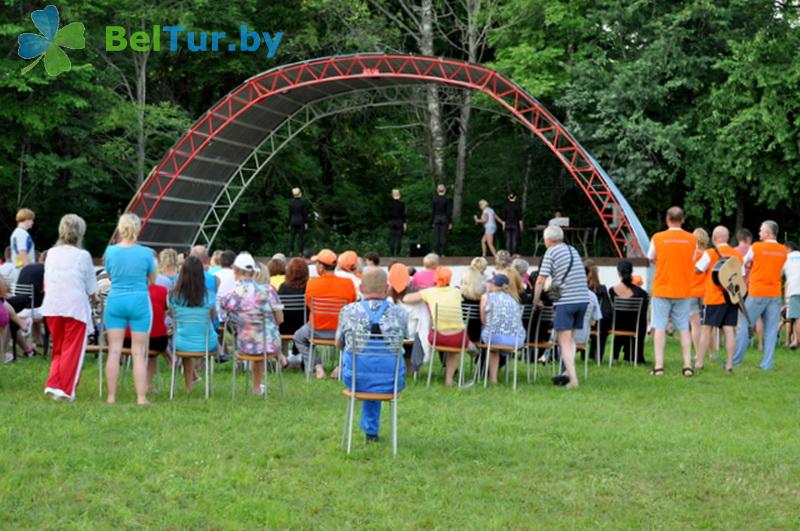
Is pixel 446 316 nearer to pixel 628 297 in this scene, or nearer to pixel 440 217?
pixel 628 297

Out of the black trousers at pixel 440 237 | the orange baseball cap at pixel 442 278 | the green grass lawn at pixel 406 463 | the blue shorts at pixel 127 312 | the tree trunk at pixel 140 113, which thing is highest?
the tree trunk at pixel 140 113

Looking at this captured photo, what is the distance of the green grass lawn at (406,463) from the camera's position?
646cm

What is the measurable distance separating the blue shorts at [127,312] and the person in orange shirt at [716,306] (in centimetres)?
716

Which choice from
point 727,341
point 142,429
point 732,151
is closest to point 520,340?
point 727,341

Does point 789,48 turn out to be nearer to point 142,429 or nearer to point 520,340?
point 520,340

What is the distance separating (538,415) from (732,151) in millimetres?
19285

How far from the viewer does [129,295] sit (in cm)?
968

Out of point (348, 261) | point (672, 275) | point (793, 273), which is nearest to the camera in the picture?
point (348, 261)

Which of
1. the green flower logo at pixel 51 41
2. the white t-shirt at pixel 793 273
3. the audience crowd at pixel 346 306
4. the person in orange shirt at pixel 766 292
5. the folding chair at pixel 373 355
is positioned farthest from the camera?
the green flower logo at pixel 51 41

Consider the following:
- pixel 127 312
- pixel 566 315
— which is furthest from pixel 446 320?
pixel 127 312

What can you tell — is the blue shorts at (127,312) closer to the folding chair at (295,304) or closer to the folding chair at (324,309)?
the folding chair at (324,309)

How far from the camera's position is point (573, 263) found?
11.9m

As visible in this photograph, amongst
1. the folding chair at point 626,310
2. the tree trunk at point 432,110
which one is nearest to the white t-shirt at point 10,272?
the folding chair at point 626,310

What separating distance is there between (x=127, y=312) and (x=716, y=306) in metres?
7.66
